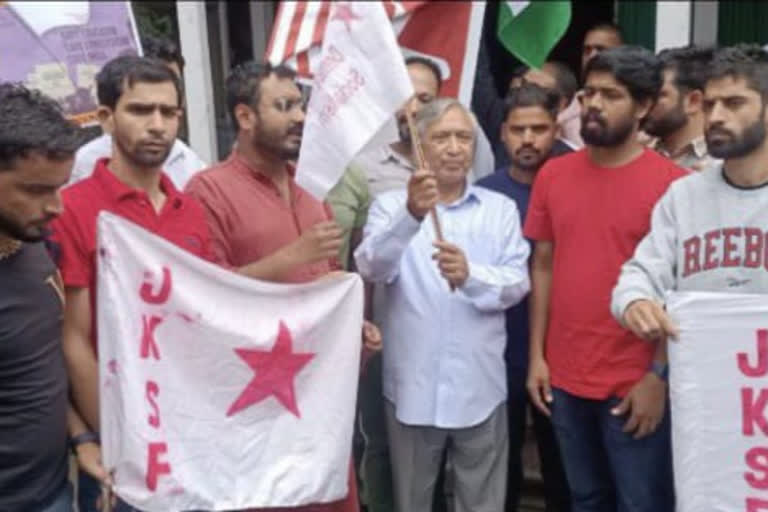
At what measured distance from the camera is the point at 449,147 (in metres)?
3.71

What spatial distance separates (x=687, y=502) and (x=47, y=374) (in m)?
1.80

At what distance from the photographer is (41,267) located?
2.59 m

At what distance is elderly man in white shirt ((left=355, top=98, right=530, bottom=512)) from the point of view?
362 cm

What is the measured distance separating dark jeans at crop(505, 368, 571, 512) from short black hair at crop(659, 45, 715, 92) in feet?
4.05

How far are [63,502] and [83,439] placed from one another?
17 centimetres

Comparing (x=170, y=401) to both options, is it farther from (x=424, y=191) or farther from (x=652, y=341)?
(x=652, y=341)

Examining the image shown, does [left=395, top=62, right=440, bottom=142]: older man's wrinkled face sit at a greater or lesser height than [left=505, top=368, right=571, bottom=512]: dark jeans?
greater

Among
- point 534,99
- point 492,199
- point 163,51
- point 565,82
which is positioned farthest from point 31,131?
point 565,82

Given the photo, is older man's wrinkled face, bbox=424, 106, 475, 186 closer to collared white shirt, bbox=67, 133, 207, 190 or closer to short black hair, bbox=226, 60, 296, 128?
short black hair, bbox=226, 60, 296, 128

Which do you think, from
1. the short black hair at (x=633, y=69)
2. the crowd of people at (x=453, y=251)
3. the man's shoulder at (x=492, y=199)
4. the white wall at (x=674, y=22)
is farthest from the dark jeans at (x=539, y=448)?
the white wall at (x=674, y=22)

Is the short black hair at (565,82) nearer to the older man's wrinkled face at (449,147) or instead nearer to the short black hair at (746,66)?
the older man's wrinkled face at (449,147)

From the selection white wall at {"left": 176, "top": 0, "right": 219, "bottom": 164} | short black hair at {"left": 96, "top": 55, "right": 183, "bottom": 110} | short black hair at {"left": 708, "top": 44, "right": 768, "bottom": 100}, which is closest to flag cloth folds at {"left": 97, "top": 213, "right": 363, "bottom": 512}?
short black hair at {"left": 96, "top": 55, "right": 183, "bottom": 110}

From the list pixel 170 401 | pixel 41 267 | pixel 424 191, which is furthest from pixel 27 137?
pixel 424 191

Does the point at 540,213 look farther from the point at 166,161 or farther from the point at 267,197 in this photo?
the point at 166,161
